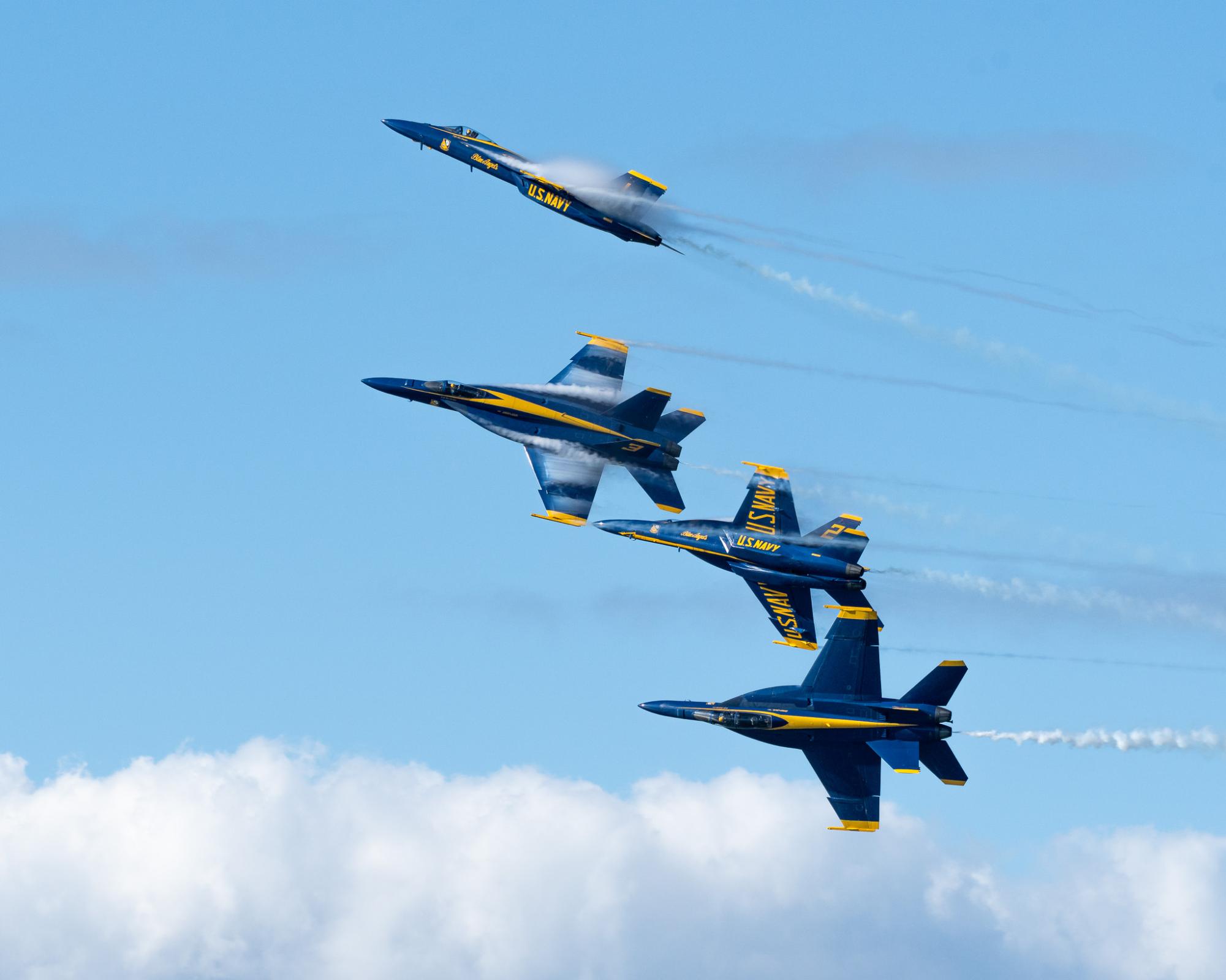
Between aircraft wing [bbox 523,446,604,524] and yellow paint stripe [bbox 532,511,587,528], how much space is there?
0.43ft

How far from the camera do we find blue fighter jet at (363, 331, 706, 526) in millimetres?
102688

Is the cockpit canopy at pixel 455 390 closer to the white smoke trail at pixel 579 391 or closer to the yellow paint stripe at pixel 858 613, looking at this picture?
the white smoke trail at pixel 579 391

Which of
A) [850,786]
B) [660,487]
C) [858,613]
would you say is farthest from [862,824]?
[660,487]

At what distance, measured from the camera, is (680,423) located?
104 meters

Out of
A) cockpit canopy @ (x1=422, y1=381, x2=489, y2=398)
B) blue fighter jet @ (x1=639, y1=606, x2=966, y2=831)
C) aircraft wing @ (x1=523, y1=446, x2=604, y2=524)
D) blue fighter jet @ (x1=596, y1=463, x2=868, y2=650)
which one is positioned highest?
cockpit canopy @ (x1=422, y1=381, x2=489, y2=398)

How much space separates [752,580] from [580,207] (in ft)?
62.0

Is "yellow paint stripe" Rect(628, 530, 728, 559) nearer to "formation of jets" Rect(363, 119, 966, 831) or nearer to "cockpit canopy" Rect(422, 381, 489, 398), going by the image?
"formation of jets" Rect(363, 119, 966, 831)

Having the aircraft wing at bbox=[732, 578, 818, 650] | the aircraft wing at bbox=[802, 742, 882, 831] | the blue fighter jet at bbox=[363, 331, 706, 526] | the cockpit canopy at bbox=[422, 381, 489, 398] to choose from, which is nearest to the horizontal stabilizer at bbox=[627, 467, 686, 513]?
the blue fighter jet at bbox=[363, 331, 706, 526]

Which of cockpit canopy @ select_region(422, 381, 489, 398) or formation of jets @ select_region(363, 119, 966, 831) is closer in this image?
formation of jets @ select_region(363, 119, 966, 831)

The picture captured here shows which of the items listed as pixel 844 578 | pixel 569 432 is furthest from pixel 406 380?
pixel 844 578

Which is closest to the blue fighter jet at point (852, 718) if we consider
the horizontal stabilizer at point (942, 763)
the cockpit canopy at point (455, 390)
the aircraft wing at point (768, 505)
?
the horizontal stabilizer at point (942, 763)

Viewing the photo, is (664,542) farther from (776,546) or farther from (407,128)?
(407,128)

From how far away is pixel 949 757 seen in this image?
9862cm

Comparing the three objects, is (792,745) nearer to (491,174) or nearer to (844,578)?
(844,578)
